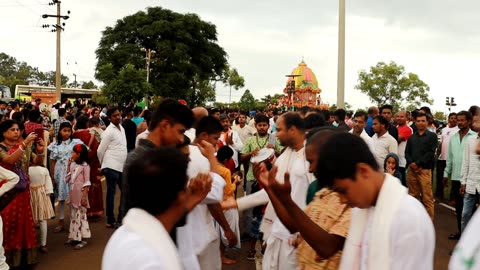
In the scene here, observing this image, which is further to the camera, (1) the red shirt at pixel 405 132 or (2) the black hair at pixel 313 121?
(1) the red shirt at pixel 405 132

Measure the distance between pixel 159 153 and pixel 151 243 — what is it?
398 mm

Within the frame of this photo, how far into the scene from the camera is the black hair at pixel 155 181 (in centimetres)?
198

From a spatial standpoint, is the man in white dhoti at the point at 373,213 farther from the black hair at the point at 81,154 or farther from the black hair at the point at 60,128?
the black hair at the point at 60,128

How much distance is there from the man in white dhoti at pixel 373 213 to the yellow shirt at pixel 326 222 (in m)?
0.40

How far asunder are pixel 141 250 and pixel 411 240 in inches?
40.8

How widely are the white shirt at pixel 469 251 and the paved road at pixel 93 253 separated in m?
4.74

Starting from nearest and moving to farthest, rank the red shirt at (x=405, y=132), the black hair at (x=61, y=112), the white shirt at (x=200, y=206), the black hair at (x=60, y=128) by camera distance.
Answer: the white shirt at (x=200, y=206), the black hair at (x=60, y=128), the red shirt at (x=405, y=132), the black hair at (x=61, y=112)

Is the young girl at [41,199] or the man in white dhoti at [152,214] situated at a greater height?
the man in white dhoti at [152,214]

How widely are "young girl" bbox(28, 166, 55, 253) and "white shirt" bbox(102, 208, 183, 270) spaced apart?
511cm

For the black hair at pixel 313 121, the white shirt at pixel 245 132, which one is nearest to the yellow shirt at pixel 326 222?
the black hair at pixel 313 121

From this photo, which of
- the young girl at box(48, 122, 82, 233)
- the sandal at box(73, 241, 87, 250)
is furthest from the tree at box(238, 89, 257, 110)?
the sandal at box(73, 241, 87, 250)

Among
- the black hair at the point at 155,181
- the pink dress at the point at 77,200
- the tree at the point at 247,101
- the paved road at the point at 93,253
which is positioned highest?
the tree at the point at 247,101

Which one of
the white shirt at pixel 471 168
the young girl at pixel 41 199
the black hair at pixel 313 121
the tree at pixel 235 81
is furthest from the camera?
the tree at pixel 235 81

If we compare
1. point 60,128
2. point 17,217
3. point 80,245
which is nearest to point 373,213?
point 17,217
